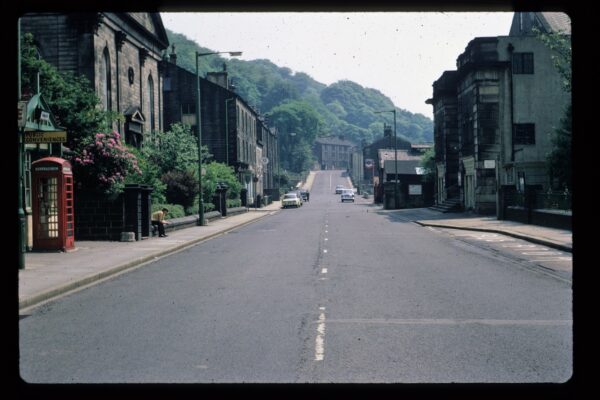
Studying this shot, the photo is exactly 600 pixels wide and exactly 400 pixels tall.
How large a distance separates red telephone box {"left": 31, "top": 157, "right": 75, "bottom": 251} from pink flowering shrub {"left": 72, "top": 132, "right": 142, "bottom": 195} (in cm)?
429

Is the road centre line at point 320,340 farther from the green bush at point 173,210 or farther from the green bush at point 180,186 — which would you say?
the green bush at point 180,186

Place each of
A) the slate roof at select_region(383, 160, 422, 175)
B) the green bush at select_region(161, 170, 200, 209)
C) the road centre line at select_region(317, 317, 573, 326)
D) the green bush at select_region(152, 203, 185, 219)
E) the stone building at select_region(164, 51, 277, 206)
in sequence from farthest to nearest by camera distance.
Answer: the slate roof at select_region(383, 160, 422, 175)
the stone building at select_region(164, 51, 277, 206)
the green bush at select_region(161, 170, 200, 209)
the green bush at select_region(152, 203, 185, 219)
the road centre line at select_region(317, 317, 573, 326)

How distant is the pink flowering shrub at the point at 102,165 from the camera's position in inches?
1018

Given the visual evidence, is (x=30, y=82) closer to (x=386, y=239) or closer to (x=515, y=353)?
(x=386, y=239)

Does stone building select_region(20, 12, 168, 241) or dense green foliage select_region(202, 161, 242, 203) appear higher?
stone building select_region(20, 12, 168, 241)

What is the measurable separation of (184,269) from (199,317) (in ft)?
23.9

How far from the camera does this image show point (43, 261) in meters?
18.6

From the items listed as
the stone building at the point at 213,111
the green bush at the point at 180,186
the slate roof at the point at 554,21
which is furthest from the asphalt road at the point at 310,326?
the stone building at the point at 213,111

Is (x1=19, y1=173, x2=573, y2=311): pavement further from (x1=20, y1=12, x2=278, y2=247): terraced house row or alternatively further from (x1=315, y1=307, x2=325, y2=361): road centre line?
(x1=315, y1=307, x2=325, y2=361): road centre line

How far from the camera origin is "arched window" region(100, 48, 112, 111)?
39.9 meters

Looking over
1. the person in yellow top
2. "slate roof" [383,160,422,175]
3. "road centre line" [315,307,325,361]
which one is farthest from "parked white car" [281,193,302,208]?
"road centre line" [315,307,325,361]

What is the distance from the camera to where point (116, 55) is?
41594 mm

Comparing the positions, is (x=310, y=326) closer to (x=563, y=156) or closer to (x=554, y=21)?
(x=563, y=156)
